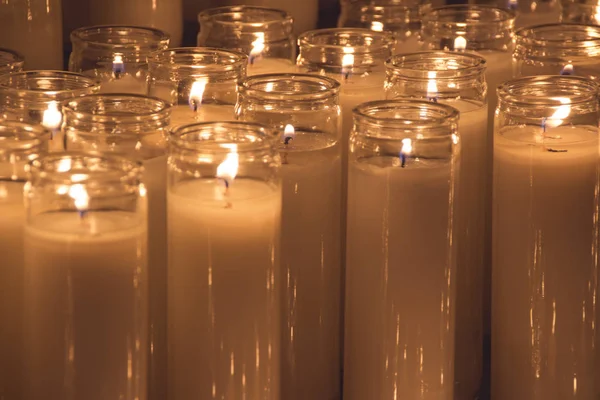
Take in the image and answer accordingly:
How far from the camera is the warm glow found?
41.9 inches

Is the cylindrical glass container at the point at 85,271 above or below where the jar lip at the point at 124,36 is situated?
below

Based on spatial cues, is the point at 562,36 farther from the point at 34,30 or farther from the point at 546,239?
the point at 34,30

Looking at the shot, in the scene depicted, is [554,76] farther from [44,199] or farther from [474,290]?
[44,199]

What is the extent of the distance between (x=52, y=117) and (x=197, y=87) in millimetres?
141

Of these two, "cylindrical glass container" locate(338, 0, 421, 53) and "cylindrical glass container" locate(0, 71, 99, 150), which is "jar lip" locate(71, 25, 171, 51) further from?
"cylindrical glass container" locate(338, 0, 421, 53)

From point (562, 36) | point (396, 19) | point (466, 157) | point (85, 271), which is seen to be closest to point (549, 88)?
point (466, 157)

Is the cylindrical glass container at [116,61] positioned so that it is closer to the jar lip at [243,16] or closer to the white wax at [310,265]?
the jar lip at [243,16]

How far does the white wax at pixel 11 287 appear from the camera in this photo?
3.10 feet

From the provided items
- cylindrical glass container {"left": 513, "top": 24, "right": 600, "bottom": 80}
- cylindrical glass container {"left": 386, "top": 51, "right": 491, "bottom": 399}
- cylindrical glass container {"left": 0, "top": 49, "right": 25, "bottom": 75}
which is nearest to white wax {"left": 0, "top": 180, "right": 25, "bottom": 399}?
cylindrical glass container {"left": 0, "top": 49, "right": 25, "bottom": 75}

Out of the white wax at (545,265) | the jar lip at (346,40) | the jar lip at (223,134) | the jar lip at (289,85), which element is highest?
the jar lip at (346,40)

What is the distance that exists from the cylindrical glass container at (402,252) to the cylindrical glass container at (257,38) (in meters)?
0.28

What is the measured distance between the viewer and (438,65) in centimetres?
121

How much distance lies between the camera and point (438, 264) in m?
1.03

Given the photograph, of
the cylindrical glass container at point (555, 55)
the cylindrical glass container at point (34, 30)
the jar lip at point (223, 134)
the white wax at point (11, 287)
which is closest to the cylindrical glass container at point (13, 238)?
the white wax at point (11, 287)
